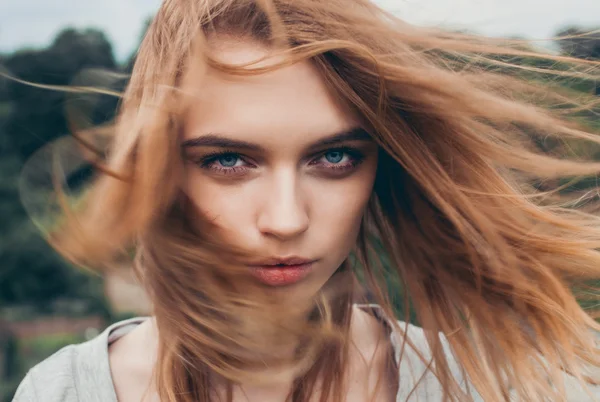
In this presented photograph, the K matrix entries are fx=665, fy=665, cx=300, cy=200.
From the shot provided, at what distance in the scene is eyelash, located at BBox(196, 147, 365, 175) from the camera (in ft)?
3.68

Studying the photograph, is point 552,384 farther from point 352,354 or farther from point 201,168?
point 201,168

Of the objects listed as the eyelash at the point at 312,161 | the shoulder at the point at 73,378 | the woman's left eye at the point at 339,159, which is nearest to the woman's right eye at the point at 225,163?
the eyelash at the point at 312,161

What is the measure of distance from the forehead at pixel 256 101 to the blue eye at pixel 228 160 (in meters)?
0.05

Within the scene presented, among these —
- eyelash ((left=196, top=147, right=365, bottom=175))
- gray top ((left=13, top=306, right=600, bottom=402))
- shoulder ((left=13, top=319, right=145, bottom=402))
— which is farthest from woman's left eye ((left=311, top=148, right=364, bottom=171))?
shoulder ((left=13, top=319, right=145, bottom=402))

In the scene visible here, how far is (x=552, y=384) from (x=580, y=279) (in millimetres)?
223

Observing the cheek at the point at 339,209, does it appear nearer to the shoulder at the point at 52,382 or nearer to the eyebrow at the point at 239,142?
the eyebrow at the point at 239,142

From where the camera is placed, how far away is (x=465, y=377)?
4.52ft

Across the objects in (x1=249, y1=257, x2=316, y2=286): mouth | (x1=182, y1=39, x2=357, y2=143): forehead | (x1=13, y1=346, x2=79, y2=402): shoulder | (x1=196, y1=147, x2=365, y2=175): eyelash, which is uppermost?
(x1=182, y1=39, x2=357, y2=143): forehead

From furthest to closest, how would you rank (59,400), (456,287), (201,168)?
(456,287) → (59,400) → (201,168)

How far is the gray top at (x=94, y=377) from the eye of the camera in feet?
4.25

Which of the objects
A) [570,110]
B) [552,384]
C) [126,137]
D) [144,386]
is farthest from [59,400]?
[570,110]

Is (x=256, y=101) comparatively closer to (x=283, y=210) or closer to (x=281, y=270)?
(x=283, y=210)

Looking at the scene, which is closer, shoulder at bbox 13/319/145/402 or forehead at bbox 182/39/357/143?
forehead at bbox 182/39/357/143

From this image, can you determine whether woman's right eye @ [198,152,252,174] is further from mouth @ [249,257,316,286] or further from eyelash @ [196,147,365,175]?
mouth @ [249,257,316,286]
